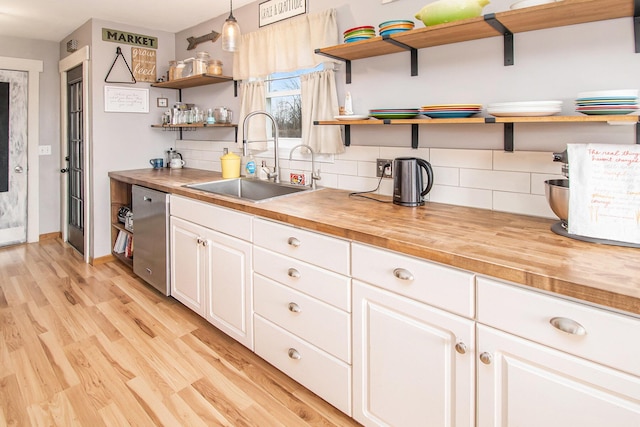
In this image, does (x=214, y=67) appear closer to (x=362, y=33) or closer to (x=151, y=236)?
(x=151, y=236)

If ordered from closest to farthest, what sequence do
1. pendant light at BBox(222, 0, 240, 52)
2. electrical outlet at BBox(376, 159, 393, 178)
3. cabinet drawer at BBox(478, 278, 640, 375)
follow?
cabinet drawer at BBox(478, 278, 640, 375), electrical outlet at BBox(376, 159, 393, 178), pendant light at BBox(222, 0, 240, 52)

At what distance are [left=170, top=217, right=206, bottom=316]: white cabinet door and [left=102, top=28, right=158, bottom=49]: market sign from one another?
6.84ft

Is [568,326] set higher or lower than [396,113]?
lower

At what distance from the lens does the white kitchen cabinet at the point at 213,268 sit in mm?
2207

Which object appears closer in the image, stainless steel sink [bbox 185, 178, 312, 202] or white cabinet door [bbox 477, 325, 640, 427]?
white cabinet door [bbox 477, 325, 640, 427]

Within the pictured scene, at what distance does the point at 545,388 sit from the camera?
1.12 meters

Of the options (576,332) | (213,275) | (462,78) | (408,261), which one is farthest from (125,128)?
(576,332)

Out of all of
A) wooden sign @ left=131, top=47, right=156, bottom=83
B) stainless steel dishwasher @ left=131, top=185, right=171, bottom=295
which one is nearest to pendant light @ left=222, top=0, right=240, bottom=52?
stainless steel dishwasher @ left=131, top=185, right=171, bottom=295

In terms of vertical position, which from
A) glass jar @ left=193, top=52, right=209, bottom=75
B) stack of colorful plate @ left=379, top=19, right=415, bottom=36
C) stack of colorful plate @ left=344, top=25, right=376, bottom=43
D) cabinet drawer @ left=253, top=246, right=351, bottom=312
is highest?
glass jar @ left=193, top=52, right=209, bottom=75

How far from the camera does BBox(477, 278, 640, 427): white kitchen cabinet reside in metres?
0.99

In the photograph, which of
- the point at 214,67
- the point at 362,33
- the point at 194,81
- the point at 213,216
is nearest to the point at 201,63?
the point at 214,67

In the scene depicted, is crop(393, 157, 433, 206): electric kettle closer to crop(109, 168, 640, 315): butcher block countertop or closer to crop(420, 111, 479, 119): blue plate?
crop(109, 168, 640, 315): butcher block countertop

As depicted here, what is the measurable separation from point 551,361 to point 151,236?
8.94ft

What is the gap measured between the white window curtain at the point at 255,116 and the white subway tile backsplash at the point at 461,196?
4.97 ft
